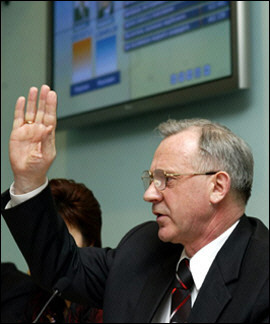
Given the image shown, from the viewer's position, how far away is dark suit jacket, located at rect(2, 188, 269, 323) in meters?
1.34

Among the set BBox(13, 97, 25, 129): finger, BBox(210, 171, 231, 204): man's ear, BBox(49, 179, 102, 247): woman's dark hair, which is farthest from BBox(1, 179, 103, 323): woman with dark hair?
BBox(13, 97, 25, 129): finger

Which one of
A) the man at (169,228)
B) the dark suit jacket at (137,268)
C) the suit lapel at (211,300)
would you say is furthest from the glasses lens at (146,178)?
the suit lapel at (211,300)

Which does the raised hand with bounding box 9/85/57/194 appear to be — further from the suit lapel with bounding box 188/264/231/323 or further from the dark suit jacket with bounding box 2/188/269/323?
the suit lapel with bounding box 188/264/231/323

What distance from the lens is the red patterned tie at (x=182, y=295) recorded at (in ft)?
4.73

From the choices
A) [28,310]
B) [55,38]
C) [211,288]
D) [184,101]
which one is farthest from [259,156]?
[55,38]

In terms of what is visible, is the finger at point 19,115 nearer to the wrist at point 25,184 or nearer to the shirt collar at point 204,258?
the wrist at point 25,184

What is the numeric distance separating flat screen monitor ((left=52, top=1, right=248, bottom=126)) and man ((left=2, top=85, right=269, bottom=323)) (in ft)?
2.37

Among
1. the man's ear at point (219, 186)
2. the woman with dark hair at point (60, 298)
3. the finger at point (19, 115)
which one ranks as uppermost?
the finger at point (19, 115)

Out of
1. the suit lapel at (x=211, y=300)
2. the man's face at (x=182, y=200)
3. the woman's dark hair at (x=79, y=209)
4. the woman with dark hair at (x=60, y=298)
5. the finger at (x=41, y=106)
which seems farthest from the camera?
the woman's dark hair at (x=79, y=209)

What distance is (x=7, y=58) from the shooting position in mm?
3617

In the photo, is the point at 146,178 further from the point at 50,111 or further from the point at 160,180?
the point at 50,111

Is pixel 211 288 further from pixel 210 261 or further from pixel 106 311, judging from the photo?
pixel 106 311

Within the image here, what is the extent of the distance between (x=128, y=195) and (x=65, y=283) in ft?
4.00

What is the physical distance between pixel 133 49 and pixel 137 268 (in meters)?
1.33
